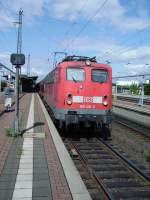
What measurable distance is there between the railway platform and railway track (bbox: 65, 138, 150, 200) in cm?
63

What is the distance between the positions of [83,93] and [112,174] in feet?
20.1

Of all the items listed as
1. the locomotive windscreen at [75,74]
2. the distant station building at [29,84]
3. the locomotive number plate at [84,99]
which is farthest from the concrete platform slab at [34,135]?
the distant station building at [29,84]

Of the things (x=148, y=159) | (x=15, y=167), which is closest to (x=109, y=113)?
(x=148, y=159)

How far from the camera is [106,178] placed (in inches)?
374

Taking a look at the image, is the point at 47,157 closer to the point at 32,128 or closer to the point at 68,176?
the point at 68,176

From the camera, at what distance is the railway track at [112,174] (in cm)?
812

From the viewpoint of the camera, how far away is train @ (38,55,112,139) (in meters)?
15.5

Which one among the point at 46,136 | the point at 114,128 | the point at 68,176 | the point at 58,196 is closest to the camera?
the point at 58,196

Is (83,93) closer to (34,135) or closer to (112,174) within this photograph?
(34,135)

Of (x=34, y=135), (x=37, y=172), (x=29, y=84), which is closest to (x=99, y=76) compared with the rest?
(x=34, y=135)

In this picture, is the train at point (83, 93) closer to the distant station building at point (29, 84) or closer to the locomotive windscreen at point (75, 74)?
the locomotive windscreen at point (75, 74)

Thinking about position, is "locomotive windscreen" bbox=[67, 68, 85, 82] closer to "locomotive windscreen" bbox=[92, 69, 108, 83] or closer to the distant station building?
"locomotive windscreen" bbox=[92, 69, 108, 83]

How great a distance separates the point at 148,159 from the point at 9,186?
5409 mm

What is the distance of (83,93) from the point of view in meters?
15.7
